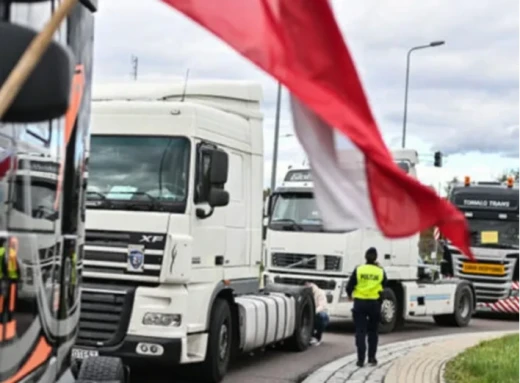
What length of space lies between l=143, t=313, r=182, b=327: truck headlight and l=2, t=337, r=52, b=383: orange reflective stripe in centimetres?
516

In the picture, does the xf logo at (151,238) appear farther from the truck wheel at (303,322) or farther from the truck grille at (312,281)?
the truck grille at (312,281)

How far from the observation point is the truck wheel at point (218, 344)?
10930 mm

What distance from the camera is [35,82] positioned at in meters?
2.93

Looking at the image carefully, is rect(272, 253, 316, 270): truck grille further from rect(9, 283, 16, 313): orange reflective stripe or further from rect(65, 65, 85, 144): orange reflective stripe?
rect(9, 283, 16, 313): orange reflective stripe

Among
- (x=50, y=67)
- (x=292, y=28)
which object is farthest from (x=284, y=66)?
(x=50, y=67)

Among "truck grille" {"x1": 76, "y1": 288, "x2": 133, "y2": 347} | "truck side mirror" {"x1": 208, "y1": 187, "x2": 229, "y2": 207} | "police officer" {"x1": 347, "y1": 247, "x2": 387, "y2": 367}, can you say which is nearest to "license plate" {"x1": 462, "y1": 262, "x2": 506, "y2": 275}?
"police officer" {"x1": 347, "y1": 247, "x2": 387, "y2": 367}

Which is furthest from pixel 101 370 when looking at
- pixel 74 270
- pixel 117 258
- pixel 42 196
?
pixel 117 258

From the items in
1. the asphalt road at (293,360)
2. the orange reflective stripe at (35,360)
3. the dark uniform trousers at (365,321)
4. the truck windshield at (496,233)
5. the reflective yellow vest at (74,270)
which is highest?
the truck windshield at (496,233)

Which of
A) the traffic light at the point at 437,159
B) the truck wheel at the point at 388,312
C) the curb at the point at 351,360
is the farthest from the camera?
the traffic light at the point at 437,159

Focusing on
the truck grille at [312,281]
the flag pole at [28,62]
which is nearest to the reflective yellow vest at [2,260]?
the flag pole at [28,62]

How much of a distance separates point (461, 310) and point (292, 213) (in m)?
5.56

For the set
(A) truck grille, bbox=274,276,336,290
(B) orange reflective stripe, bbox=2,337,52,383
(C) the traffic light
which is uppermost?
(C) the traffic light

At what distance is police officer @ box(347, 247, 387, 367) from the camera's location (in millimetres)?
13281

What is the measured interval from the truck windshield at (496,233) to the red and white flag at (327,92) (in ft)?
68.3
